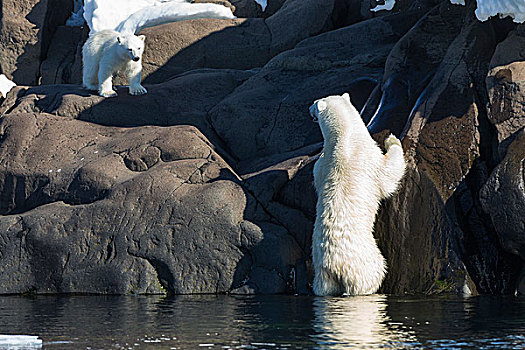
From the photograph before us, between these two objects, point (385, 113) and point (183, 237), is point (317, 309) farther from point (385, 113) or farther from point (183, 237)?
point (385, 113)

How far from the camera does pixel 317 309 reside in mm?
6520

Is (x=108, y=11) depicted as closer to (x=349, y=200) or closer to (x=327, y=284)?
(x=349, y=200)

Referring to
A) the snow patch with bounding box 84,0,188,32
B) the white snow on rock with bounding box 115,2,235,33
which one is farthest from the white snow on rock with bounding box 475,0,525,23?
the snow patch with bounding box 84,0,188,32

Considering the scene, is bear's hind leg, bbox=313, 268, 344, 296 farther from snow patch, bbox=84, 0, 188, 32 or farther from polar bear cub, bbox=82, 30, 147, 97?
snow patch, bbox=84, 0, 188, 32

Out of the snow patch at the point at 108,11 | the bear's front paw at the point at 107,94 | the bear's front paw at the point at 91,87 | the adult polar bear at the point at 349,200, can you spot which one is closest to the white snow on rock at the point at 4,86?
the bear's front paw at the point at 91,87

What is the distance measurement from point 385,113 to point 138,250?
3631 millimetres

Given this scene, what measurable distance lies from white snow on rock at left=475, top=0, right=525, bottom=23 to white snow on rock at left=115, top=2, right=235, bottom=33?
8741 mm

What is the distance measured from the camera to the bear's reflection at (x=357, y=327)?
4461mm

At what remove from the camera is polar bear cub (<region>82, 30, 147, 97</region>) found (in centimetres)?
1242

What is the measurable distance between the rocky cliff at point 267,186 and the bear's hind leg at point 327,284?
0.59 m

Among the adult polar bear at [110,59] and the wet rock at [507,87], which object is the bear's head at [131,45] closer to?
the adult polar bear at [110,59]

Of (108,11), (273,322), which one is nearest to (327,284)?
(273,322)

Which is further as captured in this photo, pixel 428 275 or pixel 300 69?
pixel 300 69

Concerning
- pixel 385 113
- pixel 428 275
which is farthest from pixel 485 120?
pixel 428 275
